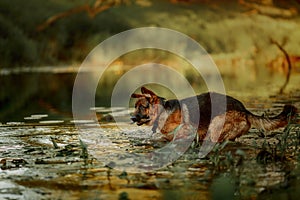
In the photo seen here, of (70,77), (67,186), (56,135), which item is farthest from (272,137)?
(70,77)

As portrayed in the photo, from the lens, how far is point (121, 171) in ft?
15.1

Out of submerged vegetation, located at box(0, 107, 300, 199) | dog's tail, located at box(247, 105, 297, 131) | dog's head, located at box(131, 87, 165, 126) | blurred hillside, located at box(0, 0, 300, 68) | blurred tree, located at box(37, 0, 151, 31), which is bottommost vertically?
submerged vegetation, located at box(0, 107, 300, 199)

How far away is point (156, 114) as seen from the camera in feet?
19.2

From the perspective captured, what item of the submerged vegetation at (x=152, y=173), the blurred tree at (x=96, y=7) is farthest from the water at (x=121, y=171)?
the blurred tree at (x=96, y=7)

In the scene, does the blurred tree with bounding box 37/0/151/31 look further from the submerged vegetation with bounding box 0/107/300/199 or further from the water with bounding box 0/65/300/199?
the submerged vegetation with bounding box 0/107/300/199

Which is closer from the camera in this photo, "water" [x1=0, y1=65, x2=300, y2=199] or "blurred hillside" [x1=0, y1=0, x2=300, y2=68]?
"water" [x1=0, y1=65, x2=300, y2=199]

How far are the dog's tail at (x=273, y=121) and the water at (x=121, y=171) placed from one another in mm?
118

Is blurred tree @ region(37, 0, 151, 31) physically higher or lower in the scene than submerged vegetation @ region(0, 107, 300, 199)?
higher

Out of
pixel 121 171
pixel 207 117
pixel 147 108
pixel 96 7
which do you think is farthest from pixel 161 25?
pixel 121 171

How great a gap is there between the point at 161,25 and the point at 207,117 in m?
11.3

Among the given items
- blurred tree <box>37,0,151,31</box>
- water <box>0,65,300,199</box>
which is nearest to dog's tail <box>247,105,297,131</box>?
water <box>0,65,300,199</box>

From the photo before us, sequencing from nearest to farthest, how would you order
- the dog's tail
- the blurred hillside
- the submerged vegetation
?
the submerged vegetation
the dog's tail
the blurred hillside

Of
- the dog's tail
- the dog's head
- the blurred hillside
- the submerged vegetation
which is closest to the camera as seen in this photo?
the submerged vegetation

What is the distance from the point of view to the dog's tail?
18.6 feet
